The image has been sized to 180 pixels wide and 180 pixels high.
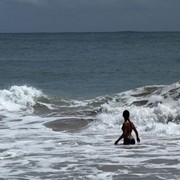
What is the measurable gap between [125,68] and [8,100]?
18153 mm

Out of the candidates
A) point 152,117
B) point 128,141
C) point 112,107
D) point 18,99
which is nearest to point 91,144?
point 128,141

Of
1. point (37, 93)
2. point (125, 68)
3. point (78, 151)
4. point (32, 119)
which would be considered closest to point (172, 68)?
point (125, 68)

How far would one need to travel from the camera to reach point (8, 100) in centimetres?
2553

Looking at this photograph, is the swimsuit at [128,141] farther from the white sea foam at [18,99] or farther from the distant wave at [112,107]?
the white sea foam at [18,99]

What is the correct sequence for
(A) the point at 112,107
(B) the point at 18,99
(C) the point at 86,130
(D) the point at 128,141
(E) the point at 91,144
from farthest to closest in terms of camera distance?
(B) the point at 18,99 → (A) the point at 112,107 → (C) the point at 86,130 → (E) the point at 91,144 → (D) the point at 128,141

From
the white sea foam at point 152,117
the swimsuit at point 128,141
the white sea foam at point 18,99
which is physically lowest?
the swimsuit at point 128,141

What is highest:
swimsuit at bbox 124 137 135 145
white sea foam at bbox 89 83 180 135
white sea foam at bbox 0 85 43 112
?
white sea foam at bbox 0 85 43 112

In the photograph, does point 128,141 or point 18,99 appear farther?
point 18,99

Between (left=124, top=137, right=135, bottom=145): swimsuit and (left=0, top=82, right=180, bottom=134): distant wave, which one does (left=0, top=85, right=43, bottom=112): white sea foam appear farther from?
(left=124, top=137, right=135, bottom=145): swimsuit

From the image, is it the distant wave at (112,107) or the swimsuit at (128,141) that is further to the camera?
the distant wave at (112,107)

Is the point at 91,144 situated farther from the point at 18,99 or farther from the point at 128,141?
the point at 18,99

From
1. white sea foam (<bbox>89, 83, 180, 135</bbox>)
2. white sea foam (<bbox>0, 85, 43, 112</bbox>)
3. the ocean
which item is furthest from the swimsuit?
white sea foam (<bbox>0, 85, 43, 112</bbox>)

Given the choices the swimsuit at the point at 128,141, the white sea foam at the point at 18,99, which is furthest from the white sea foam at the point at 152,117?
the white sea foam at the point at 18,99

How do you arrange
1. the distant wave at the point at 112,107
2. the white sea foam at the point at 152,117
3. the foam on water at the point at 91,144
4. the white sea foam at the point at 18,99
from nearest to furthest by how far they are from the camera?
1. the foam on water at the point at 91,144
2. the white sea foam at the point at 152,117
3. the distant wave at the point at 112,107
4. the white sea foam at the point at 18,99
